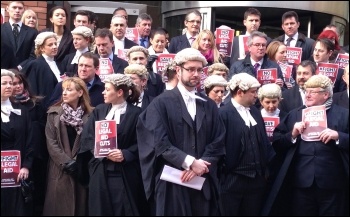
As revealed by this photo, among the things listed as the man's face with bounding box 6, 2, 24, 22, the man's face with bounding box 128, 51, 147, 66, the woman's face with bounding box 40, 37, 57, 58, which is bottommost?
the man's face with bounding box 128, 51, 147, 66

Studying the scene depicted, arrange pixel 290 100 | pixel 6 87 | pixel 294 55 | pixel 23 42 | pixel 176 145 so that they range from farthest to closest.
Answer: pixel 23 42 → pixel 294 55 → pixel 290 100 → pixel 6 87 → pixel 176 145

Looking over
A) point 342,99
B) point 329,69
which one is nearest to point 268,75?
point 329,69

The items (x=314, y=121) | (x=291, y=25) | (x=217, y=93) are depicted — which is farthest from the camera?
(x=291, y=25)

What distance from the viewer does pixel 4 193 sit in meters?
6.98

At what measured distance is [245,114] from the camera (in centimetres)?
720

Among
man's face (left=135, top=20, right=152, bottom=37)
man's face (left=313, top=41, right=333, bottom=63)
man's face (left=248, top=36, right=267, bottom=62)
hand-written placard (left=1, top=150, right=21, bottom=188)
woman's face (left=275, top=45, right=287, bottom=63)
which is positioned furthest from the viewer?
man's face (left=135, top=20, right=152, bottom=37)

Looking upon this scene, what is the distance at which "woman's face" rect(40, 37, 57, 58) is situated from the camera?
8.57m

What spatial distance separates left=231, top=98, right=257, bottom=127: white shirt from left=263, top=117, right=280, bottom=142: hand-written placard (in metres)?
0.45

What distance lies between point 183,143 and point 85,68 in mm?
2142

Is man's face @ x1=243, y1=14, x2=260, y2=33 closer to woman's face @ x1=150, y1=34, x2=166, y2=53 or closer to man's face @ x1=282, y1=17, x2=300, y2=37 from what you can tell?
man's face @ x1=282, y1=17, x2=300, y2=37

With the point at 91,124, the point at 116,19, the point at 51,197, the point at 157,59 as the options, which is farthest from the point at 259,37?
the point at 51,197

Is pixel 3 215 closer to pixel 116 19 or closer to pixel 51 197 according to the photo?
pixel 51 197

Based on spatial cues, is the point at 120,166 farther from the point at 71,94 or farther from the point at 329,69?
the point at 329,69

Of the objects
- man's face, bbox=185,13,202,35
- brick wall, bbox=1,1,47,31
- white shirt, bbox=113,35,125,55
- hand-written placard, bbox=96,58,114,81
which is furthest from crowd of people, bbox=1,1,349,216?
brick wall, bbox=1,1,47,31
